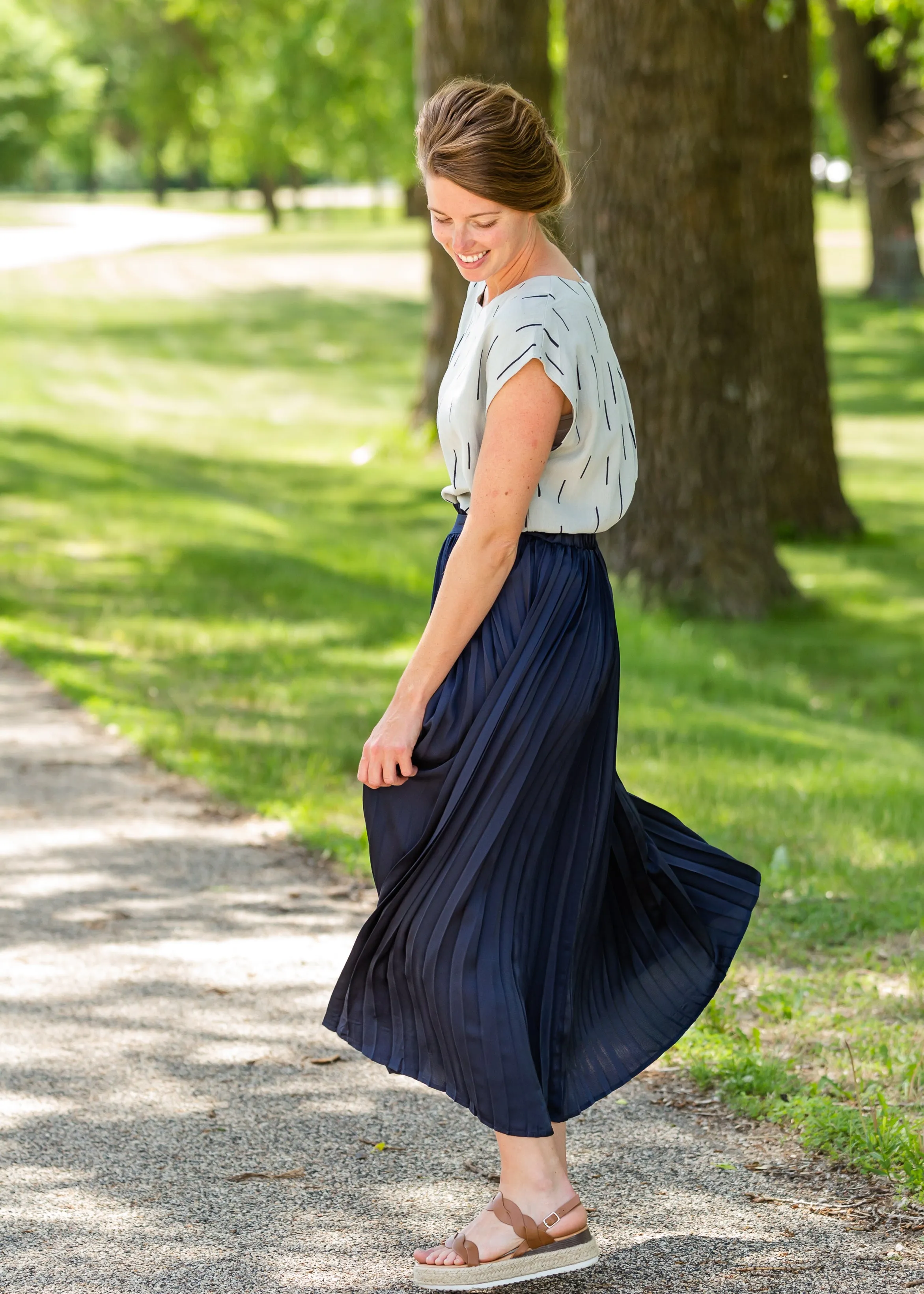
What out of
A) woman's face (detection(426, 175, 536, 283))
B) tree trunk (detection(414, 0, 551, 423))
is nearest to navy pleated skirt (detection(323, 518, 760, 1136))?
woman's face (detection(426, 175, 536, 283))

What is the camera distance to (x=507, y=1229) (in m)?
2.96

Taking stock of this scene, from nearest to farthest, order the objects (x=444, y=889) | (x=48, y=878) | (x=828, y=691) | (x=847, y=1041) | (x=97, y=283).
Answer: (x=444, y=889) < (x=847, y=1041) < (x=48, y=878) < (x=828, y=691) < (x=97, y=283)

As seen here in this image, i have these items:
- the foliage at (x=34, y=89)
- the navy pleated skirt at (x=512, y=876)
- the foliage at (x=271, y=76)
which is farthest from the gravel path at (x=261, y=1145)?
the foliage at (x=34, y=89)

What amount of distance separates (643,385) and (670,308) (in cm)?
46

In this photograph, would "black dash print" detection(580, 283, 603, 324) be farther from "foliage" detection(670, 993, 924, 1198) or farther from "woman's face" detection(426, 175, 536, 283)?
"foliage" detection(670, 993, 924, 1198)

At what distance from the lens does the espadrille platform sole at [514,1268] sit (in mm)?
2934

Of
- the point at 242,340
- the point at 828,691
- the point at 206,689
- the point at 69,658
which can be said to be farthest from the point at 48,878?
the point at 242,340

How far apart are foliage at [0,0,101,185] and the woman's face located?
6886 centimetres

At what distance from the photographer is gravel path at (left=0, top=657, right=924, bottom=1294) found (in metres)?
3.13

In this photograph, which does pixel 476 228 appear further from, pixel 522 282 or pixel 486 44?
pixel 486 44

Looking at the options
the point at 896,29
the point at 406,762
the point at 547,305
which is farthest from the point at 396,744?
the point at 896,29

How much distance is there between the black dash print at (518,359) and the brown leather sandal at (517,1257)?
4.86 feet

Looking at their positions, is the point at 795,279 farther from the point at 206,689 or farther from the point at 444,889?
the point at 444,889

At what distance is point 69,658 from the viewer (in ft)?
27.2
